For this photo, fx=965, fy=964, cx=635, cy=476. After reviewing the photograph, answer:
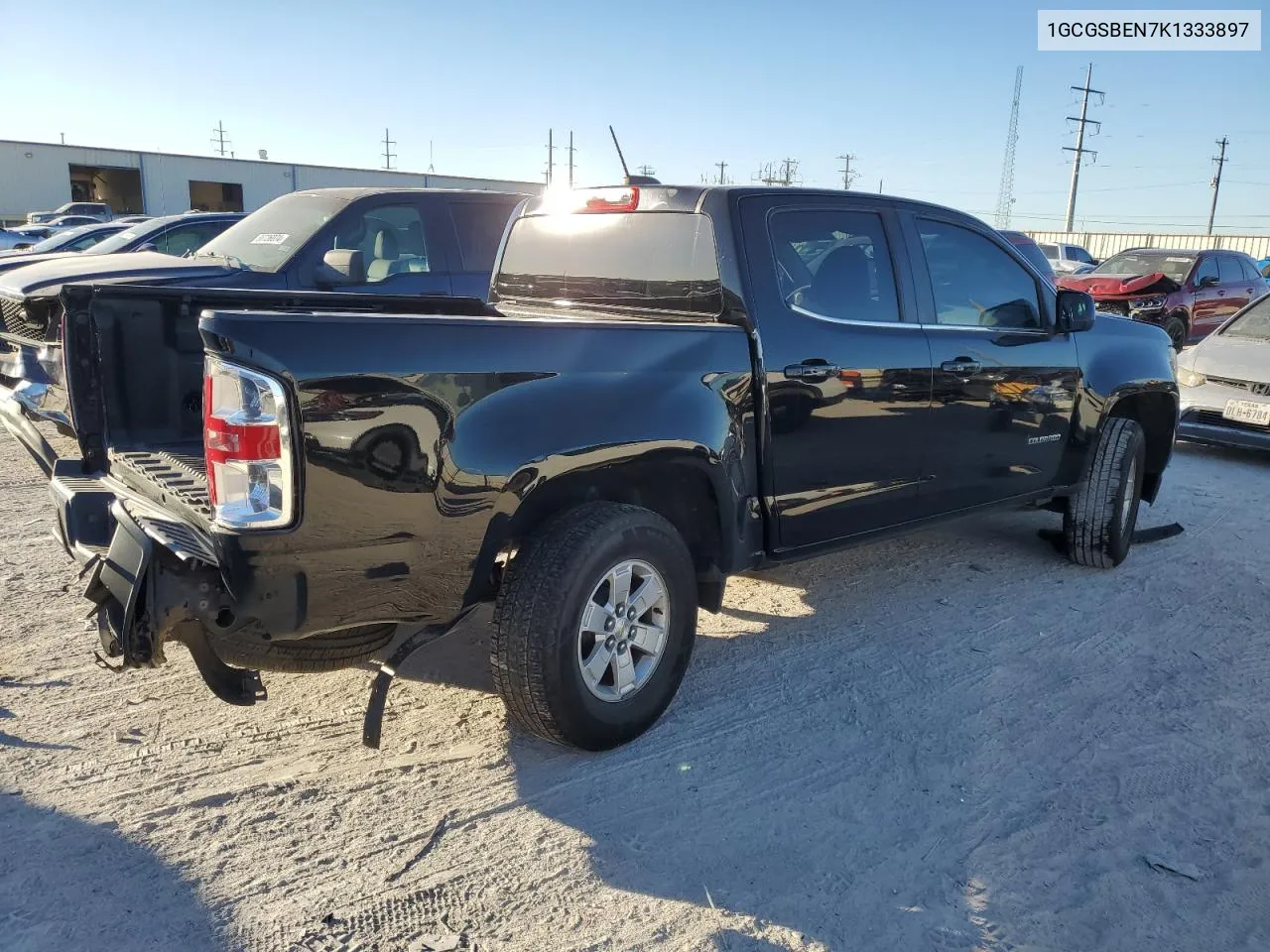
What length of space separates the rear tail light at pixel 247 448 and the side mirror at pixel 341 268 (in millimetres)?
4466

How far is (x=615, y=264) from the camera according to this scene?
3.95 metres

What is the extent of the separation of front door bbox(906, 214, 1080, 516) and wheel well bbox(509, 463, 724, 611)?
49.6 inches

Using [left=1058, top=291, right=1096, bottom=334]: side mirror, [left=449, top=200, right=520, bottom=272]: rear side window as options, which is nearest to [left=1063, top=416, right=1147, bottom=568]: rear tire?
[left=1058, top=291, right=1096, bottom=334]: side mirror

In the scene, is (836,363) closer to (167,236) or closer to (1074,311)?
(1074,311)

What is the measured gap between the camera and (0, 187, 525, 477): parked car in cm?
623

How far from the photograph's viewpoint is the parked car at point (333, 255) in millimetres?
6234

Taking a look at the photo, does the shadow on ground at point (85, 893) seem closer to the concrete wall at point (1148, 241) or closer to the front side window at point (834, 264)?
the front side window at point (834, 264)

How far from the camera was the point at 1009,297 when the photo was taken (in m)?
4.67

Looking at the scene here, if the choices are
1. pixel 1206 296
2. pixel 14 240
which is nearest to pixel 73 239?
pixel 14 240

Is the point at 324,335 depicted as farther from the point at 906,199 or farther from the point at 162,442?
the point at 906,199

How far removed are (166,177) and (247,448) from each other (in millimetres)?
46318

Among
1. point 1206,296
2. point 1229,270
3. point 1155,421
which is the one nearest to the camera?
point 1155,421

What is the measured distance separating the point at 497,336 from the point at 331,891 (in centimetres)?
155

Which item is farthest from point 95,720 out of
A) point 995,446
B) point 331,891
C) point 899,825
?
point 995,446
